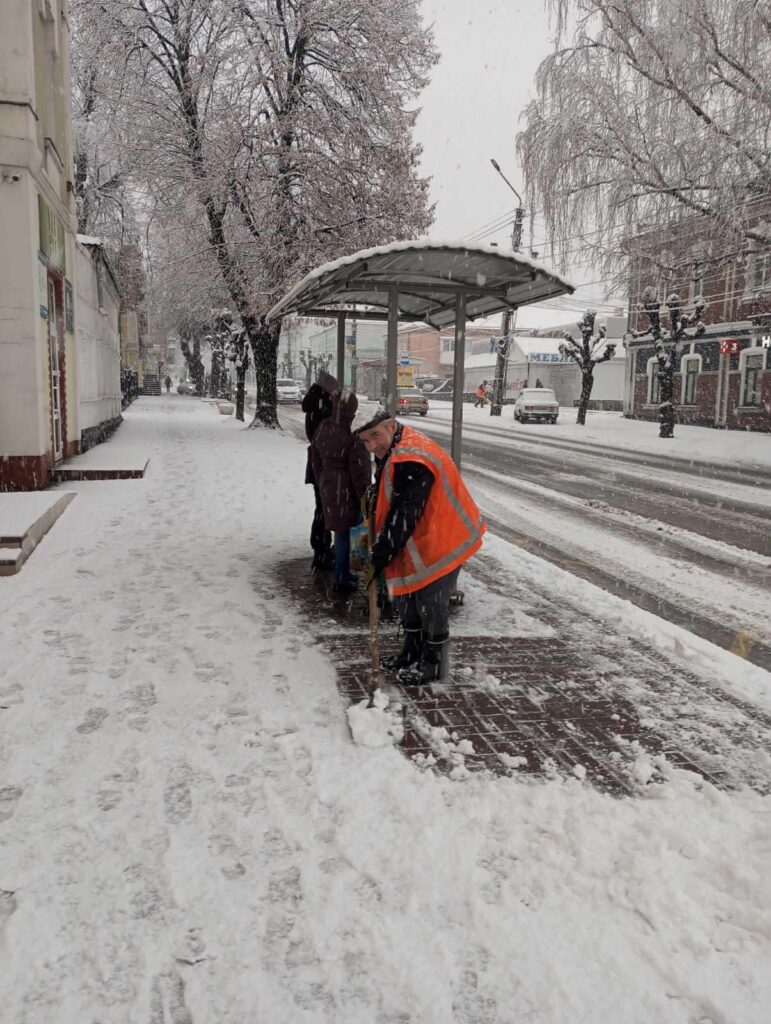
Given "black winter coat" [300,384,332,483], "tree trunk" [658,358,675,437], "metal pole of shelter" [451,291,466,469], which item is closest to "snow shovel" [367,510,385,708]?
"black winter coat" [300,384,332,483]

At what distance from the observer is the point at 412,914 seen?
2641mm

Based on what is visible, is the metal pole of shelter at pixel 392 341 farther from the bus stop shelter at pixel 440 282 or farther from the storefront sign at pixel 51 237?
the storefront sign at pixel 51 237

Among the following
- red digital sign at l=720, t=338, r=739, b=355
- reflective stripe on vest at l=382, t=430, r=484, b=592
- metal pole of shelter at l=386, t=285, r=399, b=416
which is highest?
red digital sign at l=720, t=338, r=739, b=355

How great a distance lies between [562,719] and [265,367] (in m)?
18.9

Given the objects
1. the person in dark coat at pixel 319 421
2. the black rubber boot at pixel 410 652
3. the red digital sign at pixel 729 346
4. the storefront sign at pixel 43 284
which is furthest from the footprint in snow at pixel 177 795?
the red digital sign at pixel 729 346

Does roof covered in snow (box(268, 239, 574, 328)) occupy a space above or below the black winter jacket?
above

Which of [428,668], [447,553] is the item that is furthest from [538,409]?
[447,553]

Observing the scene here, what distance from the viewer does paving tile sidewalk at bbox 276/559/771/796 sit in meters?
3.62

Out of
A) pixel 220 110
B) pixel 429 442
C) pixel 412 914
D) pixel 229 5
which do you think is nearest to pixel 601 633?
pixel 429 442

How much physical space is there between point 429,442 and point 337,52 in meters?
19.1

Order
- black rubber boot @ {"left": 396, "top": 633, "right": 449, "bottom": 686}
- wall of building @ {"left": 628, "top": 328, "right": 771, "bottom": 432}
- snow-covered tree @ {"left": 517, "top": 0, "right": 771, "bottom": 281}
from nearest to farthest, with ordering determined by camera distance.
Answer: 1. black rubber boot @ {"left": 396, "top": 633, "right": 449, "bottom": 686}
2. snow-covered tree @ {"left": 517, "top": 0, "right": 771, "bottom": 281}
3. wall of building @ {"left": 628, "top": 328, "right": 771, "bottom": 432}

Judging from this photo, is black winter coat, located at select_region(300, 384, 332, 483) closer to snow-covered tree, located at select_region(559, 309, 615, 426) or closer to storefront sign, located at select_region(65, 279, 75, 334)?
storefront sign, located at select_region(65, 279, 75, 334)

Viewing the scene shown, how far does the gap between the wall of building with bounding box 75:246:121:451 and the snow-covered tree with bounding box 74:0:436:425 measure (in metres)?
3.34

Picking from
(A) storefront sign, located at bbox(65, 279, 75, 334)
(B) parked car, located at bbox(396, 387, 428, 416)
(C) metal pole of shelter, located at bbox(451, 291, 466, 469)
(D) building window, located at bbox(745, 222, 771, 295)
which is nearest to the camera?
Result: (C) metal pole of shelter, located at bbox(451, 291, 466, 469)
